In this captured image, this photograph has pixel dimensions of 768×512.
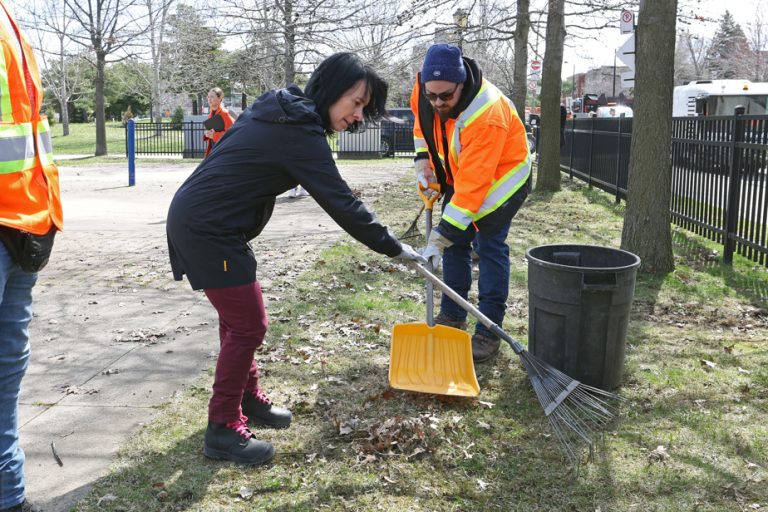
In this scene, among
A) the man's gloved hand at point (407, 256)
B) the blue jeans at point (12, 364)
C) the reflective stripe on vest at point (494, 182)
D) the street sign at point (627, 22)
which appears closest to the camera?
the blue jeans at point (12, 364)

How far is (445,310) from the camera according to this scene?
493cm

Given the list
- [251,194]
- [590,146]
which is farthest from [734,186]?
[590,146]

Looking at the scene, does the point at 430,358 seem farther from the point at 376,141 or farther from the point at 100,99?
the point at 100,99

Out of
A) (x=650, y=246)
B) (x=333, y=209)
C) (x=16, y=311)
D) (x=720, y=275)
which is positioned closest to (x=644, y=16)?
(x=650, y=246)

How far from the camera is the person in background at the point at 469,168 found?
405 centimetres

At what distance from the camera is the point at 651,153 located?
678cm

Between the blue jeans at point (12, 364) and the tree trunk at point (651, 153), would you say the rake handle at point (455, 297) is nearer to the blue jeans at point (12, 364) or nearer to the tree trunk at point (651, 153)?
the blue jeans at point (12, 364)

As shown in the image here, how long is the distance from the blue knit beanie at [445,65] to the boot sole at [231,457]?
2.19 meters

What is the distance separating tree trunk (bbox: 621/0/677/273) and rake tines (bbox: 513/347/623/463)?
3.30 metres

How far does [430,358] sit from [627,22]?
10.6 meters

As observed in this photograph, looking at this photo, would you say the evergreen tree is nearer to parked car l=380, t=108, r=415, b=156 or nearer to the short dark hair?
parked car l=380, t=108, r=415, b=156

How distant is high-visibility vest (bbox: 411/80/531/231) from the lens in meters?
4.05

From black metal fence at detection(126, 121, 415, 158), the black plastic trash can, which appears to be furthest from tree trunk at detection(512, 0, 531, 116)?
the black plastic trash can

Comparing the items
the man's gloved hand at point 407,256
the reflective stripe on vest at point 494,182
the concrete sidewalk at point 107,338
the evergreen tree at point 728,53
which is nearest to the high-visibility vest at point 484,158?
the reflective stripe on vest at point 494,182
